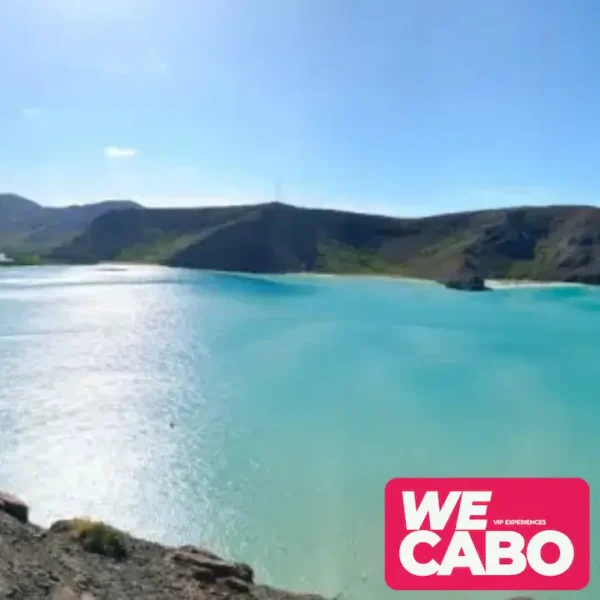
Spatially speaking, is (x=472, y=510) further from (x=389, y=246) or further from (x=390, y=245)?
(x=390, y=245)

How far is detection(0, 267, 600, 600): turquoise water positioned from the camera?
61.7 ft

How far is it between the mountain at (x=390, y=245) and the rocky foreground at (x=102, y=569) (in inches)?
5438

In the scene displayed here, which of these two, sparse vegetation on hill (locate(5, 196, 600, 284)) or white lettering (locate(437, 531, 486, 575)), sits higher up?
sparse vegetation on hill (locate(5, 196, 600, 284))

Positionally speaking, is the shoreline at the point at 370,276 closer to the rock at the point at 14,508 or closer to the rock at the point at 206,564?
the rock at the point at 14,508

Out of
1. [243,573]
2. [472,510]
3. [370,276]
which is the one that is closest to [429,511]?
[472,510]

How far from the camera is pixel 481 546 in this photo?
1548cm

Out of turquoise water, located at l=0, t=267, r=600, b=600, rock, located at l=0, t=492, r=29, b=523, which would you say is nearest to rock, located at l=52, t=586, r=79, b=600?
rock, located at l=0, t=492, r=29, b=523

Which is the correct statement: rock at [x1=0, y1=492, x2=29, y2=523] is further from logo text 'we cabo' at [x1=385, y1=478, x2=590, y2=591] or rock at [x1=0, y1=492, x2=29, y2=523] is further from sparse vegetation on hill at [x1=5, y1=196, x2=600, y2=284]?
sparse vegetation on hill at [x1=5, y1=196, x2=600, y2=284]

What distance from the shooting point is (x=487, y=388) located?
3747 centimetres

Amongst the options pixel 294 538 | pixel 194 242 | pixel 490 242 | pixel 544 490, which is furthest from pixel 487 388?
pixel 194 242

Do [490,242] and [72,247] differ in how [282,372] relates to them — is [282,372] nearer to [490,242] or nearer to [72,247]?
[490,242]

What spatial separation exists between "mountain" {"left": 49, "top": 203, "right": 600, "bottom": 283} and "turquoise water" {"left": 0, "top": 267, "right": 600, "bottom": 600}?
302 ft

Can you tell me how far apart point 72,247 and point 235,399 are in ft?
593

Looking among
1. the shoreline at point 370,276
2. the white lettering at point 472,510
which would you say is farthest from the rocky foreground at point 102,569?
the shoreline at point 370,276
